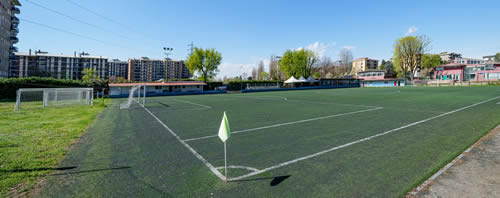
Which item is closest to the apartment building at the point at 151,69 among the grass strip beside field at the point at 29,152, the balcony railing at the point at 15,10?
the balcony railing at the point at 15,10

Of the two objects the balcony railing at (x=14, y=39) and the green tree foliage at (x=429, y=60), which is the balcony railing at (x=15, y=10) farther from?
the green tree foliage at (x=429, y=60)

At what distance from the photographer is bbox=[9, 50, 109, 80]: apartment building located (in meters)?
92.9

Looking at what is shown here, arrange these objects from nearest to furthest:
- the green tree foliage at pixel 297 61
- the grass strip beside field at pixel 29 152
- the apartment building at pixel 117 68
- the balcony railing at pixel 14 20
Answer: the grass strip beside field at pixel 29 152
the balcony railing at pixel 14 20
the green tree foliage at pixel 297 61
the apartment building at pixel 117 68

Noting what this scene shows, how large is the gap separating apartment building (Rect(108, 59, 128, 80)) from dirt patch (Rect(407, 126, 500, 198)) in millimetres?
162046

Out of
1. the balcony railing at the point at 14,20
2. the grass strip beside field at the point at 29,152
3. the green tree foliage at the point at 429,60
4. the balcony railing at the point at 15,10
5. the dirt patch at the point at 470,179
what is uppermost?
the balcony railing at the point at 15,10

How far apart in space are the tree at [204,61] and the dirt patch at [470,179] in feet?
190

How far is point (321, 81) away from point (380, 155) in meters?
63.2

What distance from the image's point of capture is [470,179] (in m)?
3.55

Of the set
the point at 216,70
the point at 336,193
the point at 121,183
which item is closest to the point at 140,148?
the point at 121,183

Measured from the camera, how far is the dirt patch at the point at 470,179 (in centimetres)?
316

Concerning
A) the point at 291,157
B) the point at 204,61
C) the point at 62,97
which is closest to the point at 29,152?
the point at 291,157

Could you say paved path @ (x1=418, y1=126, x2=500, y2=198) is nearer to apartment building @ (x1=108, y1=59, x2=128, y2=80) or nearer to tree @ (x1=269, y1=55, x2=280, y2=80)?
tree @ (x1=269, y1=55, x2=280, y2=80)

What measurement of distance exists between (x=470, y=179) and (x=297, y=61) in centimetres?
6546

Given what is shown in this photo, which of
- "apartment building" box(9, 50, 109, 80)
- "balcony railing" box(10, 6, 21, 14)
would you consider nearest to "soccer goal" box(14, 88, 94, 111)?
"balcony railing" box(10, 6, 21, 14)
